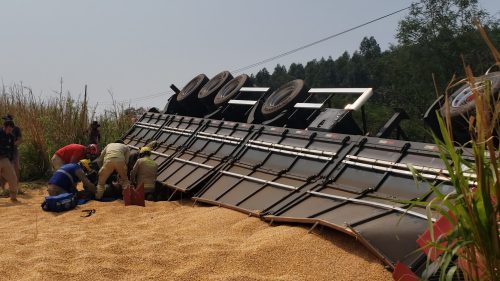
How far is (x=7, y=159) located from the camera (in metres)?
9.69

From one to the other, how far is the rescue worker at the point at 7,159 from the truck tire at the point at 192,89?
406 centimetres

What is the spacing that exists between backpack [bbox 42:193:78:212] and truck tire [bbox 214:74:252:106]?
13.1 feet

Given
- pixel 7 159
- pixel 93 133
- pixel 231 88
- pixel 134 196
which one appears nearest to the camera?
pixel 134 196

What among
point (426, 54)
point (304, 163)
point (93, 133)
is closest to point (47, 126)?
point (93, 133)

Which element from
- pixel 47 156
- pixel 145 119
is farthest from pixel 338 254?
pixel 47 156

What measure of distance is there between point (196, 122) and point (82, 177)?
2579 mm

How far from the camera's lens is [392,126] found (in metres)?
7.24

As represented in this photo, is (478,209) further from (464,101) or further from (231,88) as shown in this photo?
(231,88)

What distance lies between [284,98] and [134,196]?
3198mm

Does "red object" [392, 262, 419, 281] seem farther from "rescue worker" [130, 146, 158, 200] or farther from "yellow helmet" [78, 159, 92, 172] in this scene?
"yellow helmet" [78, 159, 92, 172]

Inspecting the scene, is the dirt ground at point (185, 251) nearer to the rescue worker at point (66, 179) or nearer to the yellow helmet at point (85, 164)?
the rescue worker at point (66, 179)

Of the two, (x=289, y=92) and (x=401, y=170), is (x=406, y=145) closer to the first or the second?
(x=401, y=170)

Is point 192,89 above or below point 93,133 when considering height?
above

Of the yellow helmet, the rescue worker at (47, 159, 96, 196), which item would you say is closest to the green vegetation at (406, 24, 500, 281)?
the rescue worker at (47, 159, 96, 196)
